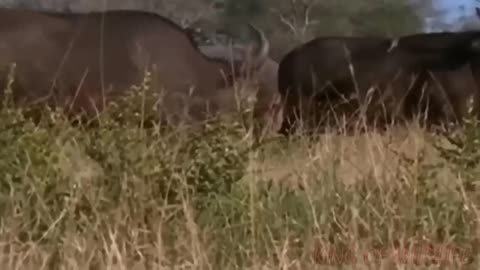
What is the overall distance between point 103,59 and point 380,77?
9.80ft

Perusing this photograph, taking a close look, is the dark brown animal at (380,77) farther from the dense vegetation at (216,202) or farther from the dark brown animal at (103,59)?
the dense vegetation at (216,202)

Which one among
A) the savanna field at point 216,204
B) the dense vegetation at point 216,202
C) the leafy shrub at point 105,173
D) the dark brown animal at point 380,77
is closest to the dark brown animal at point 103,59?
the dark brown animal at point 380,77

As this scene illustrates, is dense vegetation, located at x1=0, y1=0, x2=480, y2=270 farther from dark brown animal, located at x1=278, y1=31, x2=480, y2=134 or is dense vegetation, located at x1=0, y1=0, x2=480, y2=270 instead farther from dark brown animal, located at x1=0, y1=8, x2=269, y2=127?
dark brown animal, located at x1=278, y1=31, x2=480, y2=134

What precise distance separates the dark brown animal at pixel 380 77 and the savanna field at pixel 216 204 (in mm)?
4646

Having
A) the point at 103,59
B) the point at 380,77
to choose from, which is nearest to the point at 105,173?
the point at 103,59

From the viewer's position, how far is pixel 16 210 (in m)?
5.45

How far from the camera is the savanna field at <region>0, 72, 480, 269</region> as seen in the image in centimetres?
514

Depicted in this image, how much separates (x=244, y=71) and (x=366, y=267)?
561 centimetres

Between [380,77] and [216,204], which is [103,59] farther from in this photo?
[216,204]

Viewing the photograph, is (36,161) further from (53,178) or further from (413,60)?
(413,60)

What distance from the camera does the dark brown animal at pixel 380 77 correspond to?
37.0 ft

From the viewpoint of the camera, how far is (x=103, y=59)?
1053 centimetres

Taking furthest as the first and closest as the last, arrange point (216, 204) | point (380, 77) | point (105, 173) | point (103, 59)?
point (380, 77)
point (103, 59)
point (105, 173)
point (216, 204)

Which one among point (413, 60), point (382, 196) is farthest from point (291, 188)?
point (413, 60)
